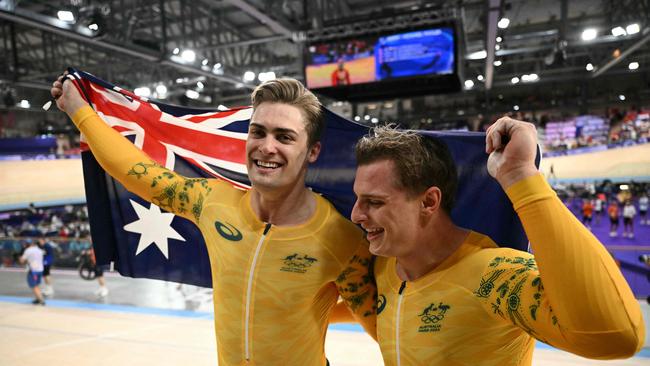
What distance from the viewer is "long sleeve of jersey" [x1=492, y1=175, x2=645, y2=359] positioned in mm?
918

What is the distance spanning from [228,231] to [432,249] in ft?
2.83

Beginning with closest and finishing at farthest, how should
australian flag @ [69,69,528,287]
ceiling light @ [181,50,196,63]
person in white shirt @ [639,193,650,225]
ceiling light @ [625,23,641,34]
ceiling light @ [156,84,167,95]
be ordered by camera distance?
1. australian flag @ [69,69,528,287]
2. ceiling light @ [625,23,641,34]
3. ceiling light @ [181,50,196,63]
4. person in white shirt @ [639,193,650,225]
5. ceiling light @ [156,84,167,95]

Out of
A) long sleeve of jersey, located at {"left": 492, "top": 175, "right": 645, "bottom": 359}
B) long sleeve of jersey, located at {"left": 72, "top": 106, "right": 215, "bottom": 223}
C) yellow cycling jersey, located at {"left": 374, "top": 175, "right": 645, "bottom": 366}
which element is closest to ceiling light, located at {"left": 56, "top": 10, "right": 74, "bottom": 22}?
long sleeve of jersey, located at {"left": 72, "top": 106, "right": 215, "bottom": 223}

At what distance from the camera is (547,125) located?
20000 mm

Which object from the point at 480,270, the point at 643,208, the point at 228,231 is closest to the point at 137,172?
the point at 228,231

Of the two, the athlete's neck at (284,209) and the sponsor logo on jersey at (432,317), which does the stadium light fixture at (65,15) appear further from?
the sponsor logo on jersey at (432,317)

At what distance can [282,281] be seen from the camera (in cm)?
172

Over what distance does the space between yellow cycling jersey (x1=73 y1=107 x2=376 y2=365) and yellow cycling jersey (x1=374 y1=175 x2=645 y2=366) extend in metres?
0.17

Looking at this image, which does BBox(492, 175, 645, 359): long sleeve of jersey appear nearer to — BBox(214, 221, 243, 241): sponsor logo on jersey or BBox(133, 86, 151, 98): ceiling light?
BBox(214, 221, 243, 241): sponsor logo on jersey

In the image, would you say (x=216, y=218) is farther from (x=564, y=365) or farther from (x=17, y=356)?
(x=17, y=356)

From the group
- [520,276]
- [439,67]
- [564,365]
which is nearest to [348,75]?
[439,67]

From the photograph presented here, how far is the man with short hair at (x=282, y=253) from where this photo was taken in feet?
5.57

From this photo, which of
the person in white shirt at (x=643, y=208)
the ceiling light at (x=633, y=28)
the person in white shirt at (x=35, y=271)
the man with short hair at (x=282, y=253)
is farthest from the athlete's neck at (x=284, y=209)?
the person in white shirt at (x=643, y=208)

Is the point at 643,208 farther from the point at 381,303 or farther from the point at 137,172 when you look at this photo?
the point at 137,172
